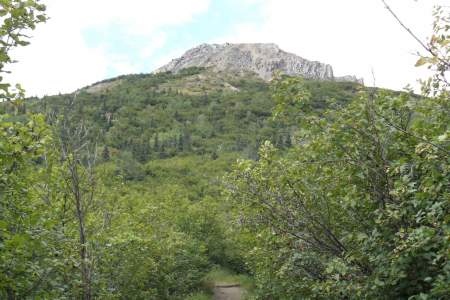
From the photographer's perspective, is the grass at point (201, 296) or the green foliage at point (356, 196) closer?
the green foliage at point (356, 196)

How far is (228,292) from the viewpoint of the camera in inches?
1047

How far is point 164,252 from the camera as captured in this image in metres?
16.0

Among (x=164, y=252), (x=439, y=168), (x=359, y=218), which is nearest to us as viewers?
(x=439, y=168)

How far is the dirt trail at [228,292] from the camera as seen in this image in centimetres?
2507

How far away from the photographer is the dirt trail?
2507 cm

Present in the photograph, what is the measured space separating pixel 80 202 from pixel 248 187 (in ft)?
8.31

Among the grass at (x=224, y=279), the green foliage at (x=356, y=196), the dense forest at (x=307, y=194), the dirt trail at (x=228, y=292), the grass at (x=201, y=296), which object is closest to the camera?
the dense forest at (x=307, y=194)

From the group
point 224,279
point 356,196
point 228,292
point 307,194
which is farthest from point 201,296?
point 356,196

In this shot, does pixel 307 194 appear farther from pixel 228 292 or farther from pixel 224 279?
pixel 224 279

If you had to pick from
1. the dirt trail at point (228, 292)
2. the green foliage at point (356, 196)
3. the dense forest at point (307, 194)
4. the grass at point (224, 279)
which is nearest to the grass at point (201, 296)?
the dirt trail at point (228, 292)

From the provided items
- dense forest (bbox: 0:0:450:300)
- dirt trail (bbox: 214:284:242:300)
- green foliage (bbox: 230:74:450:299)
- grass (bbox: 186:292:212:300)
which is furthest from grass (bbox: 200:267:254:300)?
green foliage (bbox: 230:74:450:299)

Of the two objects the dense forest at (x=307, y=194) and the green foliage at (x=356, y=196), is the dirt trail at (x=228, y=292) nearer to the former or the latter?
the dense forest at (x=307, y=194)

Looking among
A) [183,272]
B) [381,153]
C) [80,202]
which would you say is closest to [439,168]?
[381,153]

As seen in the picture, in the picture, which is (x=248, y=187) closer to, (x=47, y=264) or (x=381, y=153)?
(x=381, y=153)
